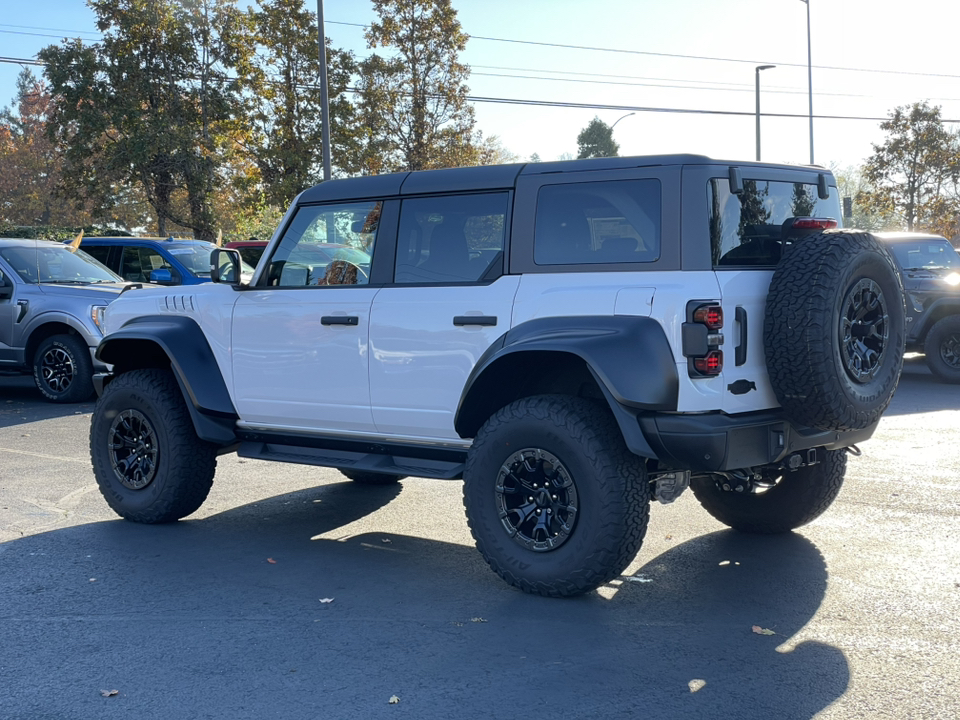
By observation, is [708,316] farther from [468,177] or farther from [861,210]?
[861,210]

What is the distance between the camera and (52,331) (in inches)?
487

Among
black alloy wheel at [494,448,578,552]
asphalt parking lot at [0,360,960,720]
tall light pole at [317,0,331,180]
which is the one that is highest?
tall light pole at [317,0,331,180]

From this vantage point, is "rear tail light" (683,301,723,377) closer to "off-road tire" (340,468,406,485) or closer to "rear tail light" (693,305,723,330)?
"rear tail light" (693,305,723,330)

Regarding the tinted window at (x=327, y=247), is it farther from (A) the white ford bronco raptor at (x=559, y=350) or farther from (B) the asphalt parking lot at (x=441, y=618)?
(B) the asphalt parking lot at (x=441, y=618)

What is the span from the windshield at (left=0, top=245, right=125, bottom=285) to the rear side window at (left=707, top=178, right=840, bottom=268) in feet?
32.5

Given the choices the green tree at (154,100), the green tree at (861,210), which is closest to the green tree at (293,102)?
the green tree at (154,100)

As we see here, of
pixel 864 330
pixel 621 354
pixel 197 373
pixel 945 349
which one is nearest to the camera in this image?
pixel 621 354

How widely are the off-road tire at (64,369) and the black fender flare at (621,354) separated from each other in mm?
8583

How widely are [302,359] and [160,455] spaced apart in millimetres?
1230

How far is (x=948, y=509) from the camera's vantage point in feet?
21.5

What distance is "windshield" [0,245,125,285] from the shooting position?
12.7 metres

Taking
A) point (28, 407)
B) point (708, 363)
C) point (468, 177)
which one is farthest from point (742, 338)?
point (28, 407)

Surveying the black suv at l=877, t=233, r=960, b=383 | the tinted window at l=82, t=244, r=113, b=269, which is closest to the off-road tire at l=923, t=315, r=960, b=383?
the black suv at l=877, t=233, r=960, b=383

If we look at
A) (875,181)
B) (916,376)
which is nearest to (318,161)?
(875,181)
